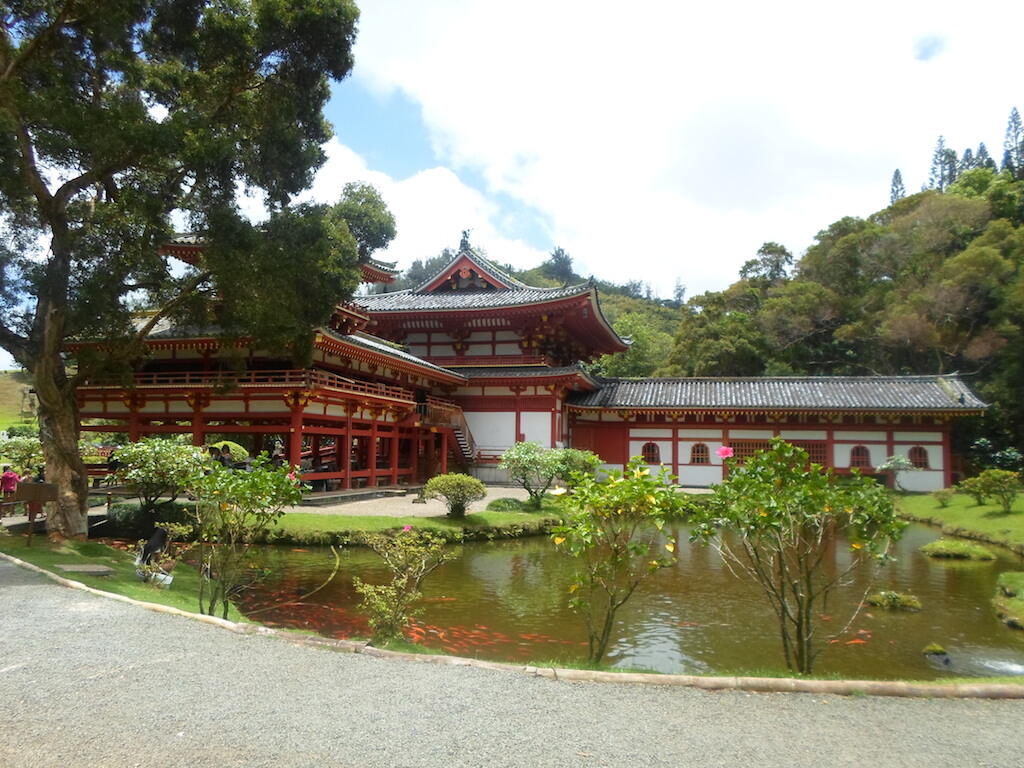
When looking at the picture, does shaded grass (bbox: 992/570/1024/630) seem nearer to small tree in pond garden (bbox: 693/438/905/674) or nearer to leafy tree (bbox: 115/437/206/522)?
small tree in pond garden (bbox: 693/438/905/674)

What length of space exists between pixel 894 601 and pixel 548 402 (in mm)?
18513

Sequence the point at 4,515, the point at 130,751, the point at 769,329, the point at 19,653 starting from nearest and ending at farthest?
1. the point at 130,751
2. the point at 19,653
3. the point at 4,515
4. the point at 769,329

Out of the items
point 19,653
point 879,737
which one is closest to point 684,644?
point 879,737

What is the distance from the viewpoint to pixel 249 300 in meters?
11.8

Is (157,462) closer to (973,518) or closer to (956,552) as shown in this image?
(956,552)

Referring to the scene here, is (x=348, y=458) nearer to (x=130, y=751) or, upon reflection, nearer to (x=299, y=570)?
(x=299, y=570)

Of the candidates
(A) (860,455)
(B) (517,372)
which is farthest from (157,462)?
(A) (860,455)

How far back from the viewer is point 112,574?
31.2ft

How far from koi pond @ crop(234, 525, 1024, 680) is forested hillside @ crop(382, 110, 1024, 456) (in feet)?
88.8

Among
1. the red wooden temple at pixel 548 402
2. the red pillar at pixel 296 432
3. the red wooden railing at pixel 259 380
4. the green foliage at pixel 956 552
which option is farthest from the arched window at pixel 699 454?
the red pillar at pixel 296 432

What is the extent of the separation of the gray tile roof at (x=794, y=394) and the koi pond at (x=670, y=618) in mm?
15127

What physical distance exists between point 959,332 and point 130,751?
44.1 m

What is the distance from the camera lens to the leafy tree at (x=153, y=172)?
10.5 meters

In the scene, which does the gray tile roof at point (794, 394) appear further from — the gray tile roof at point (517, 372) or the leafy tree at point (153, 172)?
the leafy tree at point (153, 172)
